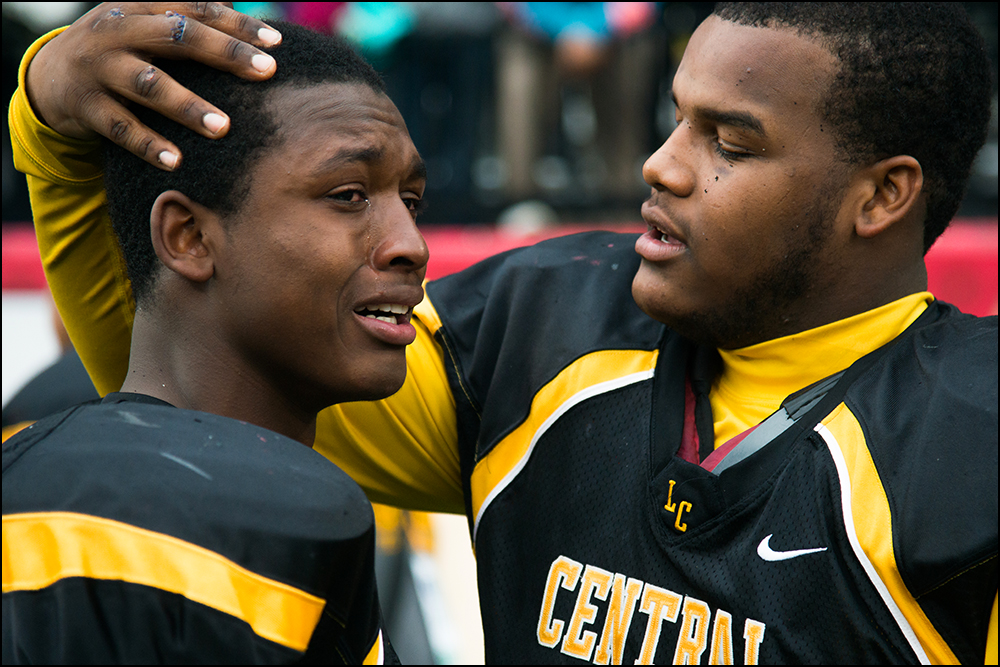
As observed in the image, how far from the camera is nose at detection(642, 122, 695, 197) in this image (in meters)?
1.77

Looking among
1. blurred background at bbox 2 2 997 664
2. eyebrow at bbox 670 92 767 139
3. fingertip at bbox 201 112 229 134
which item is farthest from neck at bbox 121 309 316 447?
blurred background at bbox 2 2 997 664

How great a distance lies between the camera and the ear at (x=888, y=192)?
1.77 m

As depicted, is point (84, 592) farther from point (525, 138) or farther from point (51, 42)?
point (525, 138)

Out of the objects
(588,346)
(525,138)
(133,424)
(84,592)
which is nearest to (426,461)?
(588,346)

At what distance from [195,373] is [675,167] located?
2.97 feet

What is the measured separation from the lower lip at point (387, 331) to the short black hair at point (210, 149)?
0.92 ft

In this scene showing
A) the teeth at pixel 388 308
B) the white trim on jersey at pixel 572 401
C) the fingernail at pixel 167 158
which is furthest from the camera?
the white trim on jersey at pixel 572 401

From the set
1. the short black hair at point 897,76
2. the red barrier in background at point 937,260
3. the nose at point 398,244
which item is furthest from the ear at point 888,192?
the red barrier in background at point 937,260

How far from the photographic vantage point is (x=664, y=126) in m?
6.19

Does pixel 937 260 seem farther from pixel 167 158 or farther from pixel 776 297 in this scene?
pixel 167 158

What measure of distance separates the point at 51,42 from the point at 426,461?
1.04m

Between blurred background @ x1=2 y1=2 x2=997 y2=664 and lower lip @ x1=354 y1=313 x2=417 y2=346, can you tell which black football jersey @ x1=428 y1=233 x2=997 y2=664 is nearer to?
lower lip @ x1=354 y1=313 x2=417 y2=346

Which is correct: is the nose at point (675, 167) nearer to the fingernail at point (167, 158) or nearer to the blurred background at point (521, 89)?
the fingernail at point (167, 158)

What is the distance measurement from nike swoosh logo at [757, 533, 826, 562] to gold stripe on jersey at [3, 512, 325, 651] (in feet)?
2.57
